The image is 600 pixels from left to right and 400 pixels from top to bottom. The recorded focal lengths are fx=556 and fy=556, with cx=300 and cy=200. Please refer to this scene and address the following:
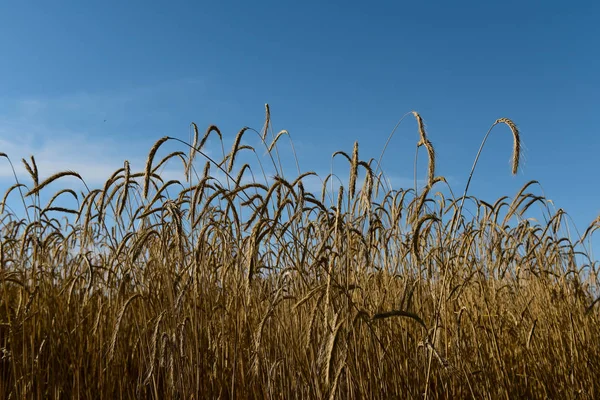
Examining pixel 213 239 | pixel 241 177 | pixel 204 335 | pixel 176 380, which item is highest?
pixel 241 177

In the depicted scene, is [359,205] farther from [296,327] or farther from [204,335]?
[204,335]

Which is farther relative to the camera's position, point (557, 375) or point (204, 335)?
point (557, 375)

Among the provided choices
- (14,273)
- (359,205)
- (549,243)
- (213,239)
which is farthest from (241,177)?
(549,243)

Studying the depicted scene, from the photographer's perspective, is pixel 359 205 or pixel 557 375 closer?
pixel 557 375

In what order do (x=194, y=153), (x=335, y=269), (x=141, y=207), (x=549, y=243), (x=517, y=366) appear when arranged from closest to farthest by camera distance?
(x=335, y=269) < (x=194, y=153) < (x=517, y=366) < (x=141, y=207) < (x=549, y=243)

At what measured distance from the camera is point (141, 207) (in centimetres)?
391

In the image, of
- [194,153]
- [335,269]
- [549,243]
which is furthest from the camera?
[549,243]

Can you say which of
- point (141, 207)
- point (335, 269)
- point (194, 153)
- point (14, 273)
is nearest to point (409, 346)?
point (335, 269)

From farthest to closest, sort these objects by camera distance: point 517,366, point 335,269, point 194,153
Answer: point 517,366
point 194,153
point 335,269

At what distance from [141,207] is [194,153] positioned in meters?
0.86

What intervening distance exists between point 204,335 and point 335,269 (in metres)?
0.81

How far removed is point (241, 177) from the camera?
339 centimetres

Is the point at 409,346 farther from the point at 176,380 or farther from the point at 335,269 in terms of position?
the point at 176,380

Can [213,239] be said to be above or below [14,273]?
above
